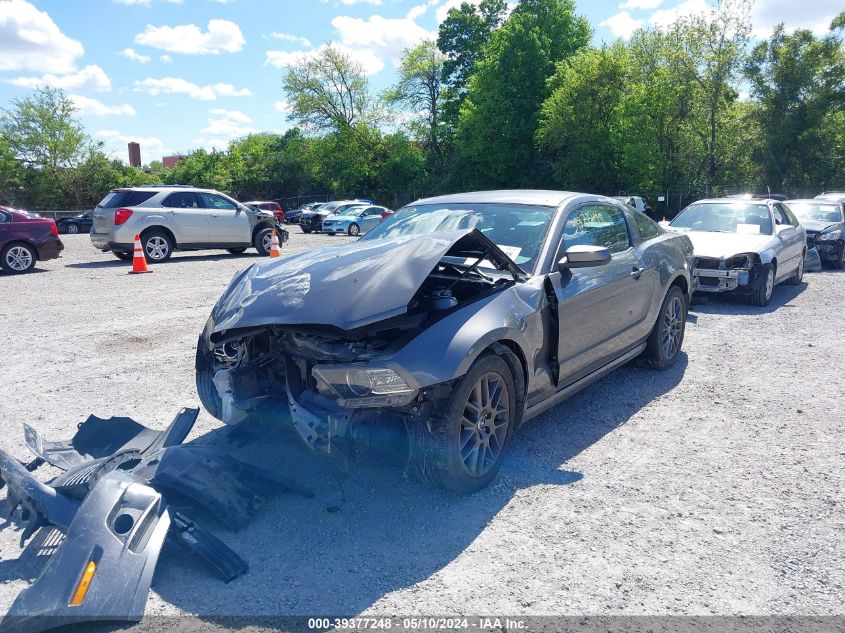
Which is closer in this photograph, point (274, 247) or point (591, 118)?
point (274, 247)

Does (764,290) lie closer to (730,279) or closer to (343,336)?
(730,279)

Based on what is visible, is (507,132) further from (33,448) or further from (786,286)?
(33,448)

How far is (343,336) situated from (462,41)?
183 ft

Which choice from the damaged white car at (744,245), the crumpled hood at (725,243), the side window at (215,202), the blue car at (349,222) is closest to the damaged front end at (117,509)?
the damaged white car at (744,245)

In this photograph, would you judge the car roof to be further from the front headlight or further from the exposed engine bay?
the front headlight

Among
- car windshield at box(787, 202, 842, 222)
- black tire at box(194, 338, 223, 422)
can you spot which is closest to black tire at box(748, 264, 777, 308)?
car windshield at box(787, 202, 842, 222)

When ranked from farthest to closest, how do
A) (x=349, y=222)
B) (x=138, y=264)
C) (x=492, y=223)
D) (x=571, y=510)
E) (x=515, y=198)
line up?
(x=349, y=222)
(x=138, y=264)
(x=515, y=198)
(x=492, y=223)
(x=571, y=510)

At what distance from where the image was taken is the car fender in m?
3.31

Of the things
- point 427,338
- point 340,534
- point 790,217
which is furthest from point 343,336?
point 790,217

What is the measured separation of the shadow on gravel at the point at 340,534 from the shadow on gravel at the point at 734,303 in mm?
5680

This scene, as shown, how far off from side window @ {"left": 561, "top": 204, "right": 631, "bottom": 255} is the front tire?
4.76 metres

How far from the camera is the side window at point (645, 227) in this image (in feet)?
19.5

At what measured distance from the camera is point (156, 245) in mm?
15000

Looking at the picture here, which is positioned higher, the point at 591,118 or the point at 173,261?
the point at 591,118
